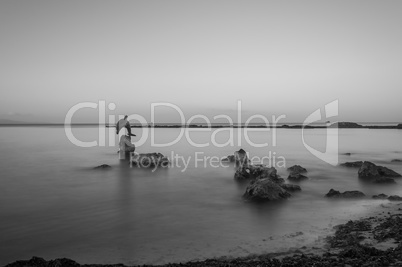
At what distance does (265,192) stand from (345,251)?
503cm

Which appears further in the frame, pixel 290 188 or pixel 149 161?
pixel 149 161

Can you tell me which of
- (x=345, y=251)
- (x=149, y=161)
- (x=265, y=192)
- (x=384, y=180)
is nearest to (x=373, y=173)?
(x=384, y=180)

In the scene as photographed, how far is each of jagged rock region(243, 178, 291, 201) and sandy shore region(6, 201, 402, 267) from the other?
2.98 meters

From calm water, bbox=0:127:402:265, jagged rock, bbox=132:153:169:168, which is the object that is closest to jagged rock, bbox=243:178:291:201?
calm water, bbox=0:127:402:265

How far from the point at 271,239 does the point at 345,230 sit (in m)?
1.89

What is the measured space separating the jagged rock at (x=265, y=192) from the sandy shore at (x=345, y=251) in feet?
9.78

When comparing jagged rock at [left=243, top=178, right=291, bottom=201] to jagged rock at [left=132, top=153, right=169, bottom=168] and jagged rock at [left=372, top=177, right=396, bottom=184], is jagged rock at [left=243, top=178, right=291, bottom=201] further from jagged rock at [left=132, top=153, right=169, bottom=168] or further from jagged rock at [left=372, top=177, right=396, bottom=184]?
jagged rock at [left=132, top=153, right=169, bottom=168]

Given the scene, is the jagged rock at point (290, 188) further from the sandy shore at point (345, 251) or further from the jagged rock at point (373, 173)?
the jagged rock at point (373, 173)

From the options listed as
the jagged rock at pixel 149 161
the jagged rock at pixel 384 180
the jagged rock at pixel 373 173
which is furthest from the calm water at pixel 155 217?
the jagged rock at pixel 149 161

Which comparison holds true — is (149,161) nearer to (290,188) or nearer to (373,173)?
(290,188)

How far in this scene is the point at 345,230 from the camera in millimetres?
7309

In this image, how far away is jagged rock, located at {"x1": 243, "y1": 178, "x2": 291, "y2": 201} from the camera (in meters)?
10.5

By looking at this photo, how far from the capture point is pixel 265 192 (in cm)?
1059

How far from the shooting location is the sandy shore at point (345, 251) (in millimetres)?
5137
